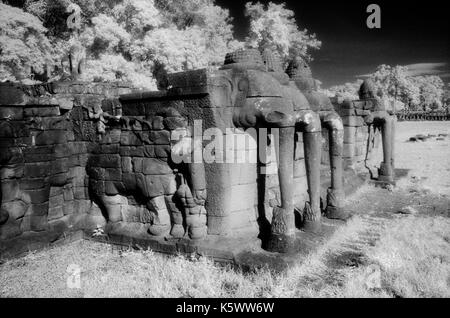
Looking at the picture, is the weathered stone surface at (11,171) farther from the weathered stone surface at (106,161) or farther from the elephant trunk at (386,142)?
the elephant trunk at (386,142)

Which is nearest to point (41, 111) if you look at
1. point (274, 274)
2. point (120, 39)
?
point (274, 274)

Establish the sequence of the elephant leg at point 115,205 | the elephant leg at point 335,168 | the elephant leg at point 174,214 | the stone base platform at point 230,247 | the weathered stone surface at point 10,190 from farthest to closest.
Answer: the elephant leg at point 335,168, the elephant leg at point 115,205, the elephant leg at point 174,214, the weathered stone surface at point 10,190, the stone base platform at point 230,247

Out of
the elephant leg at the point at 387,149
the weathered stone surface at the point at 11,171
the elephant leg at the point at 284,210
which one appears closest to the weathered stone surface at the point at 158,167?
the elephant leg at the point at 284,210

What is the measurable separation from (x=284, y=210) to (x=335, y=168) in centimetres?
239

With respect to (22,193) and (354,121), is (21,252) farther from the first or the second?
(354,121)

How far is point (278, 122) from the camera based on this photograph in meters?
4.92

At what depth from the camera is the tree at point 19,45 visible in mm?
14320

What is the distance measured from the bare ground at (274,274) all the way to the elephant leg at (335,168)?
0.34 metres

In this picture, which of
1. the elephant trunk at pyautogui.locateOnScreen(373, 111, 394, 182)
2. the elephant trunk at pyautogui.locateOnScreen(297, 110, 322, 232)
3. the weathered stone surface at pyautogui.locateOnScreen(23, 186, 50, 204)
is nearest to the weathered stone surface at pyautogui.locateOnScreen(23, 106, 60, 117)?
the weathered stone surface at pyautogui.locateOnScreen(23, 186, 50, 204)

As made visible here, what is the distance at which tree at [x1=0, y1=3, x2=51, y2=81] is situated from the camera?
14.3 meters

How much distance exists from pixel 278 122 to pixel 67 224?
414cm

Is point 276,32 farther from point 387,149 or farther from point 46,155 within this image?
point 46,155

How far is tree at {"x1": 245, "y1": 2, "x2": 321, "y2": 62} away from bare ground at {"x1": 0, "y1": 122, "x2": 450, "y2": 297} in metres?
17.8
